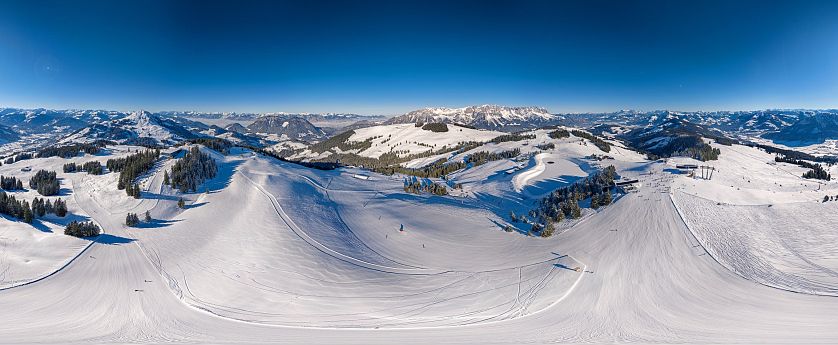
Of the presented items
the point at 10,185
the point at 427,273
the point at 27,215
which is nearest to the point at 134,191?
the point at 27,215

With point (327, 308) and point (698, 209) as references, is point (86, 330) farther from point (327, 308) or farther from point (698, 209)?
point (698, 209)

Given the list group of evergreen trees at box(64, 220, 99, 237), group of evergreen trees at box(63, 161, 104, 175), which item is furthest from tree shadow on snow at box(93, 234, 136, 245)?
group of evergreen trees at box(63, 161, 104, 175)

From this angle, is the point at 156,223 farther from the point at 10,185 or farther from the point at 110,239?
the point at 10,185

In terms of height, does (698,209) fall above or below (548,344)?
above

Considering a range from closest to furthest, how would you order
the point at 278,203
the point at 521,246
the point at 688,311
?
1. the point at 688,311
2. the point at 521,246
3. the point at 278,203

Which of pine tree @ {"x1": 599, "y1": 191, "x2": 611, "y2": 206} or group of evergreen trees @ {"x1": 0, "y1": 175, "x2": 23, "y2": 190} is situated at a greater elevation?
pine tree @ {"x1": 599, "y1": 191, "x2": 611, "y2": 206}

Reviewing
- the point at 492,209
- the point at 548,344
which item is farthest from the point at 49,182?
the point at 548,344

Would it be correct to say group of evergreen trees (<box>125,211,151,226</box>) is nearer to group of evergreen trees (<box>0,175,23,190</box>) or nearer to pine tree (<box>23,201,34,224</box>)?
pine tree (<box>23,201,34,224</box>)
